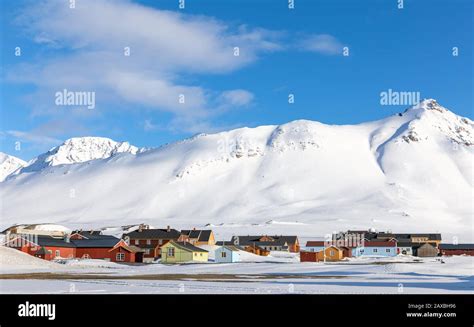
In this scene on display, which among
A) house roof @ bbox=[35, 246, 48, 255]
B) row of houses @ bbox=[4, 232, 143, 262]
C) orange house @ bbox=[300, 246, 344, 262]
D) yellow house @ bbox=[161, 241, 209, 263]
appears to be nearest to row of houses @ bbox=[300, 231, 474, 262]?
orange house @ bbox=[300, 246, 344, 262]

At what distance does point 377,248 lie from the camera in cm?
15225

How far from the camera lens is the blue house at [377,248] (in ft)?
497

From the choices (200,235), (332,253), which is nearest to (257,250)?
(200,235)

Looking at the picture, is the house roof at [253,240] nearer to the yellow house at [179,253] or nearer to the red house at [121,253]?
the yellow house at [179,253]

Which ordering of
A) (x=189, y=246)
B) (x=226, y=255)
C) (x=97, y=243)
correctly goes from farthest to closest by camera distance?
1. (x=97, y=243)
2. (x=189, y=246)
3. (x=226, y=255)

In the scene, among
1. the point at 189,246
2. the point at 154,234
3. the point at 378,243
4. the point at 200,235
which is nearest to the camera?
the point at 189,246

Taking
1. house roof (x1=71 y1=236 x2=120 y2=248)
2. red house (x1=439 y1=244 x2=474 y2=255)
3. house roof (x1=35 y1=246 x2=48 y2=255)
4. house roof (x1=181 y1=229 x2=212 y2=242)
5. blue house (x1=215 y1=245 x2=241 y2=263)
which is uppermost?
house roof (x1=181 y1=229 x2=212 y2=242)

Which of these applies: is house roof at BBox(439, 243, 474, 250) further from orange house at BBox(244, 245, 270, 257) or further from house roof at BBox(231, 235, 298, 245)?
orange house at BBox(244, 245, 270, 257)

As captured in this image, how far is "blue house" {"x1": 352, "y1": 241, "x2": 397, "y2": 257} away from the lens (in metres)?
151

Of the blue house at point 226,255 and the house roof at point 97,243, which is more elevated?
the house roof at point 97,243

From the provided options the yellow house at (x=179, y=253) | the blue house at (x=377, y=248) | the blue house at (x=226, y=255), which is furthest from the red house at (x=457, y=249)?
the yellow house at (x=179, y=253)

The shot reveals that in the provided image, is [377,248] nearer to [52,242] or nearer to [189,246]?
[189,246]
